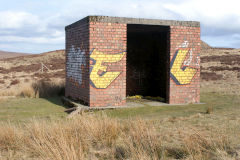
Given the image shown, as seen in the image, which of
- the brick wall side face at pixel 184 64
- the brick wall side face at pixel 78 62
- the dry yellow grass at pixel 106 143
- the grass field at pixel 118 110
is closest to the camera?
the dry yellow grass at pixel 106 143

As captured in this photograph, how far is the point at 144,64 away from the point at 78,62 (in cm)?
407

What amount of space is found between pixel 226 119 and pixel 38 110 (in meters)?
5.77

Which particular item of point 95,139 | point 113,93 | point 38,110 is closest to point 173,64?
point 113,93

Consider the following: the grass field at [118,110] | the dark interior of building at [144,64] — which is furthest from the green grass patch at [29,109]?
the dark interior of building at [144,64]

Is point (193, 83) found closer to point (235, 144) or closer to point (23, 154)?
point (235, 144)

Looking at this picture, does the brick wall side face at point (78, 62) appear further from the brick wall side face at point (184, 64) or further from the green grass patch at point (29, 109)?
the brick wall side face at point (184, 64)

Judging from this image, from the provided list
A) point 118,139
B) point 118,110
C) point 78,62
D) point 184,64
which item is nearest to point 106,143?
point 118,139

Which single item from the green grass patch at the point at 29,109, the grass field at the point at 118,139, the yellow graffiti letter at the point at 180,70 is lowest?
the green grass patch at the point at 29,109

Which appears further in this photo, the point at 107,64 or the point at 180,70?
the point at 180,70

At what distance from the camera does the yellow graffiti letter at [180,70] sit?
9.84 metres

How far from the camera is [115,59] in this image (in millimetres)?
9109

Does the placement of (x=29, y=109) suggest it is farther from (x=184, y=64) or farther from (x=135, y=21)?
(x=184, y=64)

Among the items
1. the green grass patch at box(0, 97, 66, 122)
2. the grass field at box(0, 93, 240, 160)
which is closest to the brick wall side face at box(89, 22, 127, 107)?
the green grass patch at box(0, 97, 66, 122)

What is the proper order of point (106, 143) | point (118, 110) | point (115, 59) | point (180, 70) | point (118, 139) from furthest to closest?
point (180, 70), point (115, 59), point (118, 110), point (118, 139), point (106, 143)
